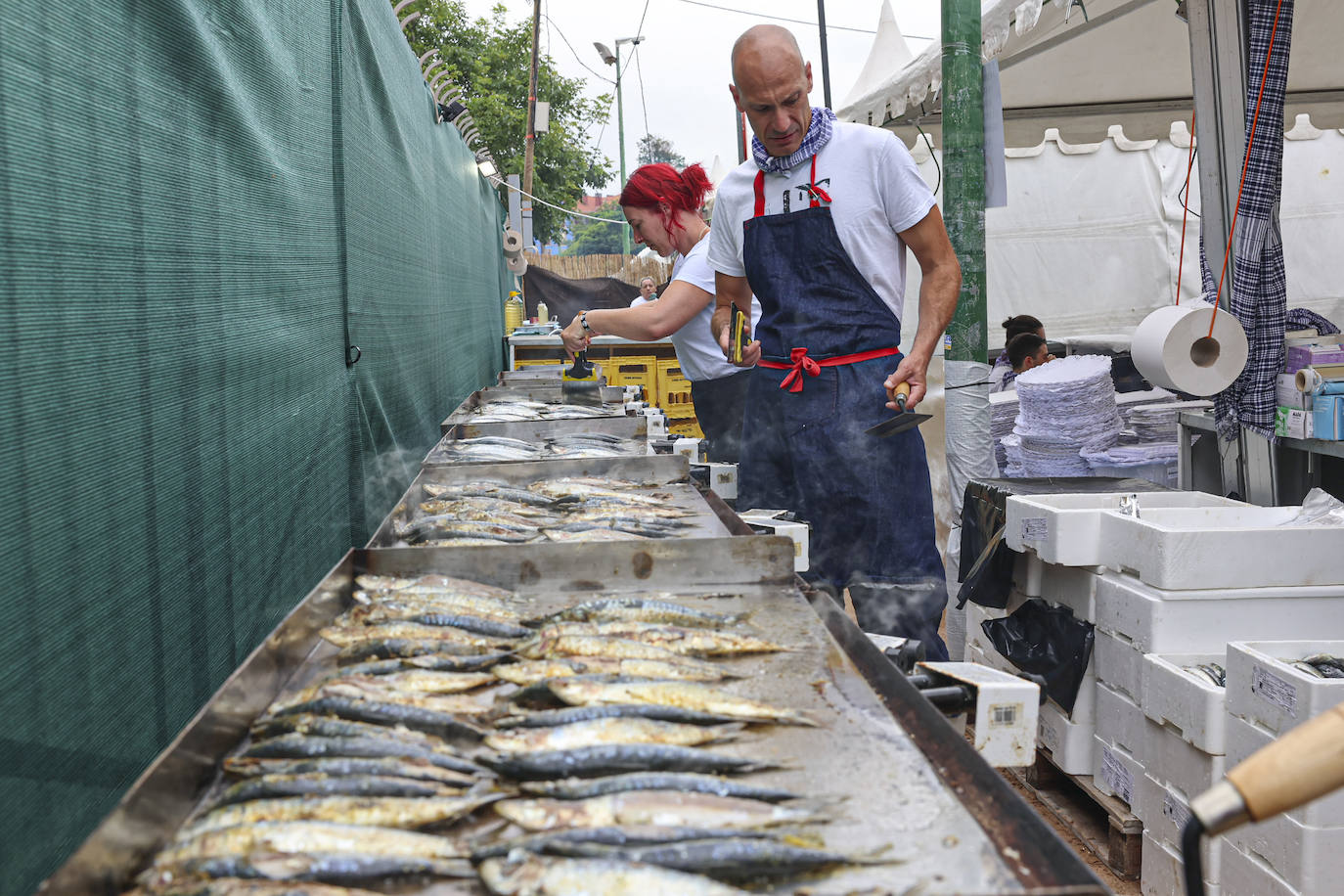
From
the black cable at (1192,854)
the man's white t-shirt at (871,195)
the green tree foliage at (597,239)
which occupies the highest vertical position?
the green tree foliage at (597,239)

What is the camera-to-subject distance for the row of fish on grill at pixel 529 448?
506 cm

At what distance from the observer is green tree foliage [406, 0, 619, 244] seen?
3127 cm

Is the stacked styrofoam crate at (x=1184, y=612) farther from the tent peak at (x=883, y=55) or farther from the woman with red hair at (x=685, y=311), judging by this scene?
the tent peak at (x=883, y=55)

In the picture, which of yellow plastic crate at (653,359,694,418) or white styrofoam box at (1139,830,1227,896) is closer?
white styrofoam box at (1139,830,1227,896)

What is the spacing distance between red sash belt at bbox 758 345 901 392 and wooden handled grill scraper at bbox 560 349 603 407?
3280mm

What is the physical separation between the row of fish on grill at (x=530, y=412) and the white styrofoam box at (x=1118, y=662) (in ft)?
10.2

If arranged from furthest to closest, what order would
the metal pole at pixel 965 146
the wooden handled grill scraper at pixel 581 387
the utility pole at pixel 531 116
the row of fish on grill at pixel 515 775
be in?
the utility pole at pixel 531 116
the wooden handled grill scraper at pixel 581 387
the metal pole at pixel 965 146
the row of fish on grill at pixel 515 775

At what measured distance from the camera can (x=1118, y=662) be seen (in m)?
3.93

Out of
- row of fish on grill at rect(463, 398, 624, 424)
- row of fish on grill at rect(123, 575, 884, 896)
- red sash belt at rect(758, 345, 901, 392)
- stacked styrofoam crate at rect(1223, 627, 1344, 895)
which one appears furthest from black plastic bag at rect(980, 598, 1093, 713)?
row of fish on grill at rect(463, 398, 624, 424)

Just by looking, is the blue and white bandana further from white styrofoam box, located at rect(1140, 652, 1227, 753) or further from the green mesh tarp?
white styrofoam box, located at rect(1140, 652, 1227, 753)

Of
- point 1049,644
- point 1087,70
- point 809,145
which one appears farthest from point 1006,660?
point 1087,70

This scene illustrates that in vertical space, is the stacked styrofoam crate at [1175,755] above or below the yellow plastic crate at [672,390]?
below

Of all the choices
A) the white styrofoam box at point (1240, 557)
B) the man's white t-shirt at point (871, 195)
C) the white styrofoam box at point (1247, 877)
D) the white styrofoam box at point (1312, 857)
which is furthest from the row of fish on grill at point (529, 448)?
the white styrofoam box at point (1312, 857)

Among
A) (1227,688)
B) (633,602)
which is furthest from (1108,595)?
(633,602)
